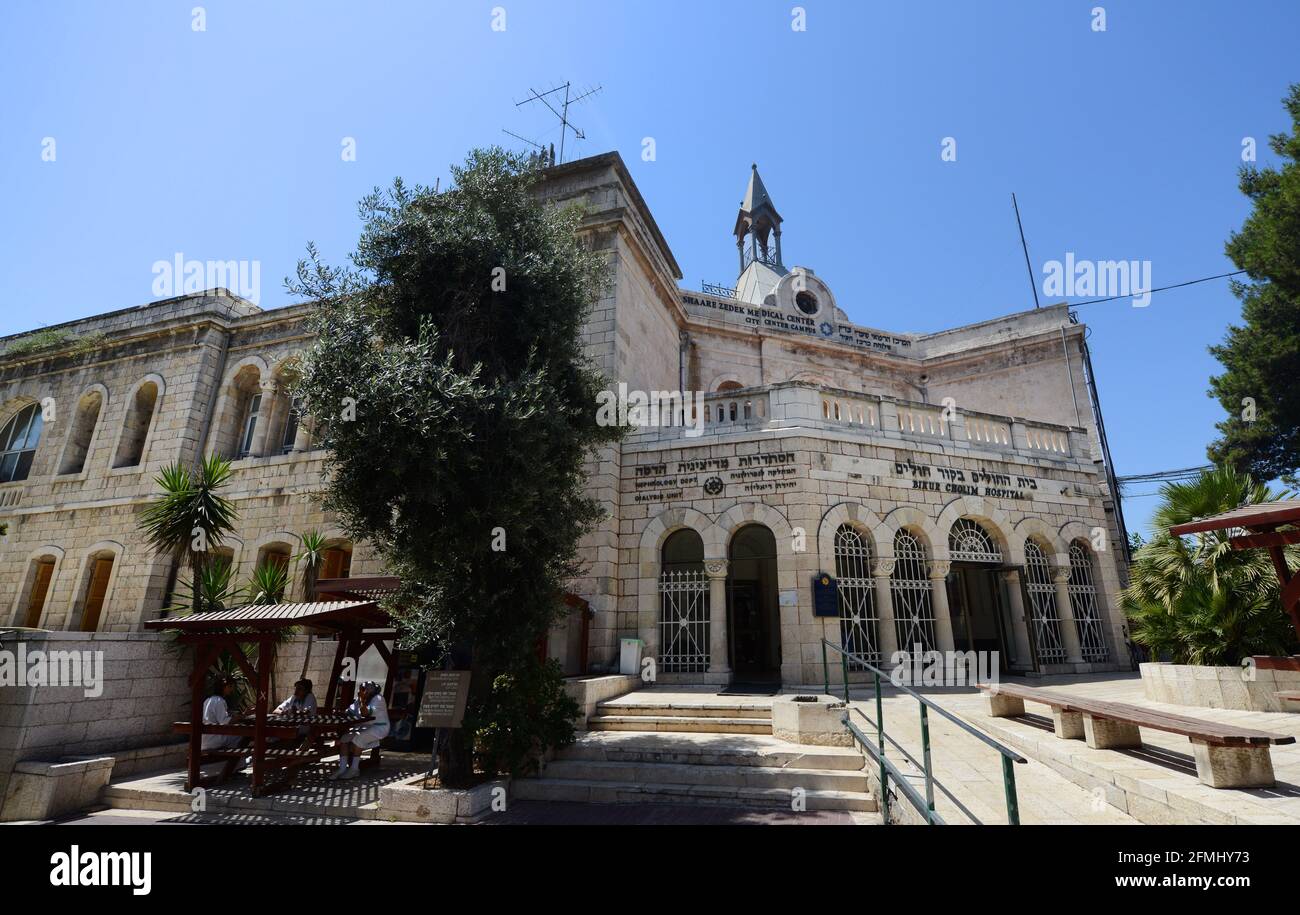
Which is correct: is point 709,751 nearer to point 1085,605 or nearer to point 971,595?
point 971,595

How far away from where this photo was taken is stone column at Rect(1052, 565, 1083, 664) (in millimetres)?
11281

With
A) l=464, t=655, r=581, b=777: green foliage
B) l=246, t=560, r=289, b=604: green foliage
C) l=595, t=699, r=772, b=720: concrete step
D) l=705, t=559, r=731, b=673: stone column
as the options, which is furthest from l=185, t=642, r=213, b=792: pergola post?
l=705, t=559, r=731, b=673: stone column

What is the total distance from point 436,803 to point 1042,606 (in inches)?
436

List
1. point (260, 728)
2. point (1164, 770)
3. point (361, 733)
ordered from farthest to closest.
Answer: point (361, 733) < point (260, 728) < point (1164, 770)

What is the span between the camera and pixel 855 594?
10547 millimetres

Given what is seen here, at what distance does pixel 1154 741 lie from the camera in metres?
5.72

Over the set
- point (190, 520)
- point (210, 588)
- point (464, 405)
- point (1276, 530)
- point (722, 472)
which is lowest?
point (210, 588)

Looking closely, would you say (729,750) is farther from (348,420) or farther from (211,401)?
(211,401)

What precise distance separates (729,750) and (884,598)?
5106 mm

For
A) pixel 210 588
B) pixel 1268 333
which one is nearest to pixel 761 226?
pixel 1268 333

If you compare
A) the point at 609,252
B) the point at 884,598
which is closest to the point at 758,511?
the point at 884,598

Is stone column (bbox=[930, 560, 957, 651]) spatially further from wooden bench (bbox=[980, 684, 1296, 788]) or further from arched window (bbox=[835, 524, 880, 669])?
wooden bench (bbox=[980, 684, 1296, 788])

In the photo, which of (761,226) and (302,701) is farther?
(761,226)

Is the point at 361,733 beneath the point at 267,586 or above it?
beneath
